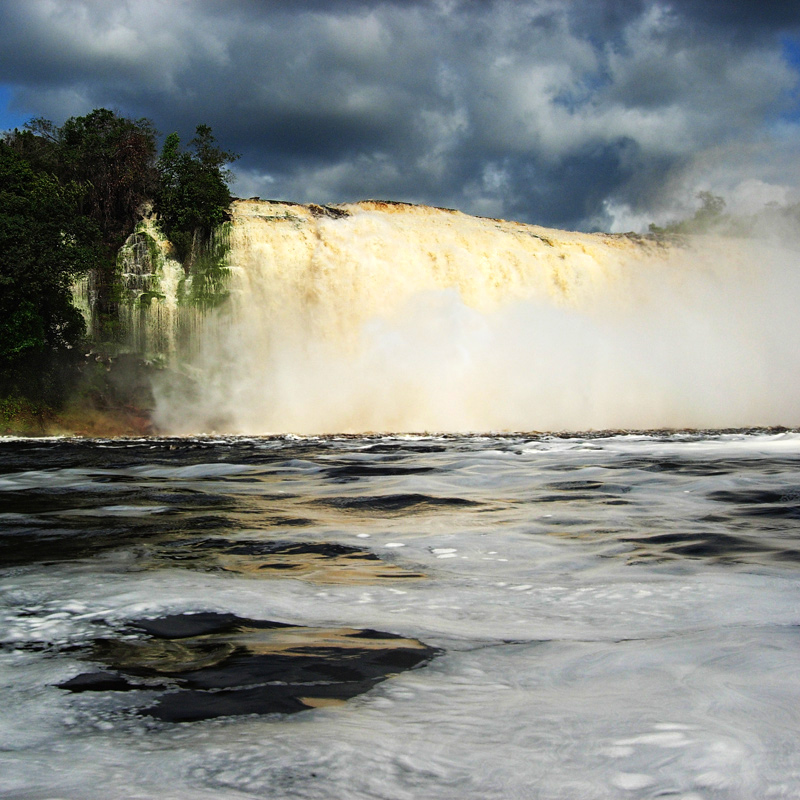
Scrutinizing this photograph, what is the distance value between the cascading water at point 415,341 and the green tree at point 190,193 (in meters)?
0.86

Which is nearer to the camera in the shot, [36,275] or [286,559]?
[286,559]

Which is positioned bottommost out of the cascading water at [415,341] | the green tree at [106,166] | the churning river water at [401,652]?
the churning river water at [401,652]

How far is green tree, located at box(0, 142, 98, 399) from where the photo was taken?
24.0m

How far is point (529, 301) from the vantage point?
89.9ft

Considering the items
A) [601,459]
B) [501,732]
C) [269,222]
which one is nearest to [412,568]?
[501,732]

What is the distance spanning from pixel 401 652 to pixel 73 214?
26293 mm

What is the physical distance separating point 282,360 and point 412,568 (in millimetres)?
21429

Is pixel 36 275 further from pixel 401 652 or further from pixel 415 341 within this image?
pixel 401 652

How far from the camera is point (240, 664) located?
285cm

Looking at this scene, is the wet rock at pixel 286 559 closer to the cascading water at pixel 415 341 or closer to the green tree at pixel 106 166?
the cascading water at pixel 415 341

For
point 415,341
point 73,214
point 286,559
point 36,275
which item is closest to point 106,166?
point 73,214

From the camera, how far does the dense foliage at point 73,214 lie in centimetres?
2425

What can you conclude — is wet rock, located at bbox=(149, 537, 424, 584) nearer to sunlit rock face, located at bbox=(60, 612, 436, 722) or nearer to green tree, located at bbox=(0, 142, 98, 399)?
sunlit rock face, located at bbox=(60, 612, 436, 722)

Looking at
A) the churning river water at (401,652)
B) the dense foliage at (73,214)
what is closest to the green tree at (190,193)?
the dense foliage at (73,214)
